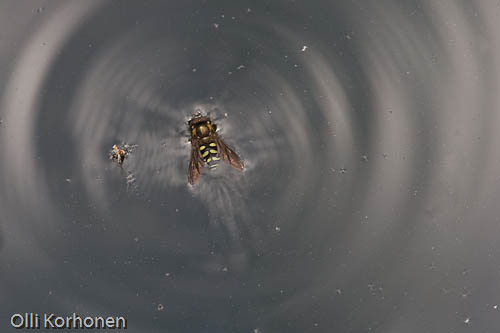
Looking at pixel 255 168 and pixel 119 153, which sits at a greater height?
pixel 119 153

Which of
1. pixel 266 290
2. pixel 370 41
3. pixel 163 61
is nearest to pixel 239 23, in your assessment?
pixel 163 61

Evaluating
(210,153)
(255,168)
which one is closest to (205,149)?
(210,153)

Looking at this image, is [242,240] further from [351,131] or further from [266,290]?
[351,131]

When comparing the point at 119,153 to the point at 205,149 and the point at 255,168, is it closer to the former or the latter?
the point at 205,149

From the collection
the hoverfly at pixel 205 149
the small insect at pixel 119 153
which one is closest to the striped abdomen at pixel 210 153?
the hoverfly at pixel 205 149
